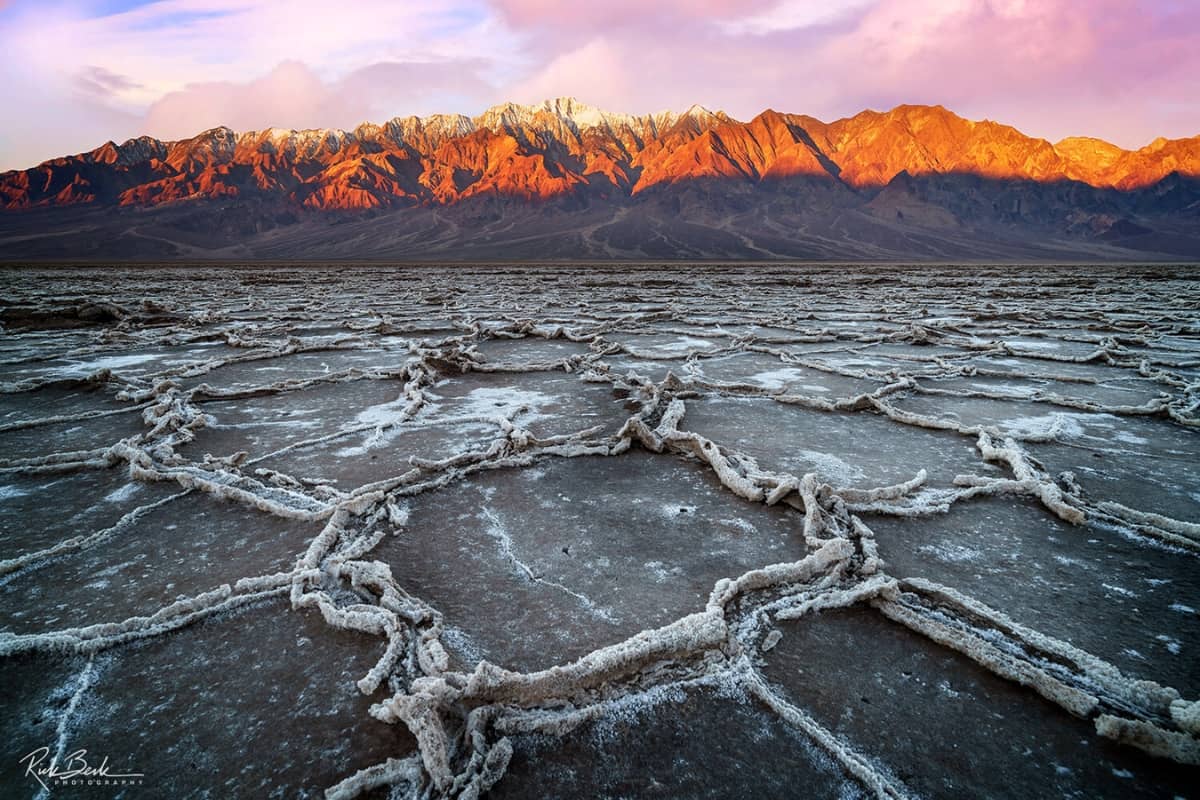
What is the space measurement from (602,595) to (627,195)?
114681 mm

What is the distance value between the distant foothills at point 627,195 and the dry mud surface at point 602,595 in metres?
63.7

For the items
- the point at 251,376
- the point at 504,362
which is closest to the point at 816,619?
the point at 504,362

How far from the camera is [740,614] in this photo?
1747 millimetres

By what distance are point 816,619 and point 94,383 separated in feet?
19.8

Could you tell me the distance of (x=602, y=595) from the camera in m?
1.88

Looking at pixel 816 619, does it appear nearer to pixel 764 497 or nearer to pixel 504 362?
pixel 764 497

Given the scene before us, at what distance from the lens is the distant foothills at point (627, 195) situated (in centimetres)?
7675
